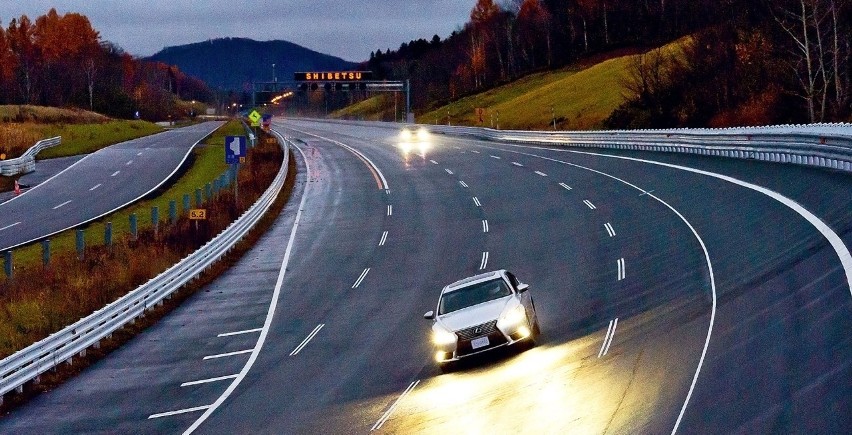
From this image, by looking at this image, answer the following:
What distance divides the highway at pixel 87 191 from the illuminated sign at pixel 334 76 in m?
66.6

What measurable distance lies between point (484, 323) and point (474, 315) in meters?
0.46

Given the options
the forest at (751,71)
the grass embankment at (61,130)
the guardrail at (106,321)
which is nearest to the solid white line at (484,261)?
the guardrail at (106,321)

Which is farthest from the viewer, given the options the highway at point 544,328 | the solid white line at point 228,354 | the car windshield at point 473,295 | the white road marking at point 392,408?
the solid white line at point 228,354

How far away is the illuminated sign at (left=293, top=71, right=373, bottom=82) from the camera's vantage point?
15162 centimetres

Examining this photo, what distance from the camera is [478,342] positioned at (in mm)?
18859

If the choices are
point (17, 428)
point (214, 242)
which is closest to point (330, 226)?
point (214, 242)

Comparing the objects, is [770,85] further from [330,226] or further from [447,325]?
[447,325]

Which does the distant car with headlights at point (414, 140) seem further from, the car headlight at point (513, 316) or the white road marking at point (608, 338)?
the car headlight at point (513, 316)

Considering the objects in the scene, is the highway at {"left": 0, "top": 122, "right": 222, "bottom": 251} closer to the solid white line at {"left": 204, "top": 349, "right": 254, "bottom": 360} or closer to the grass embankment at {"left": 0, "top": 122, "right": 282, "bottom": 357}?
the grass embankment at {"left": 0, "top": 122, "right": 282, "bottom": 357}

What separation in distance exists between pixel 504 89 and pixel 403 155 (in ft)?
247

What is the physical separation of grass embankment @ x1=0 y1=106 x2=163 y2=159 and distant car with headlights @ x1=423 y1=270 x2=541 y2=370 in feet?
197

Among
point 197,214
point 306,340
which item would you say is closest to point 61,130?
point 197,214

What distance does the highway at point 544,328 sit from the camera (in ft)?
48.7

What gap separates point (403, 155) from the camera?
7100 centimetres
